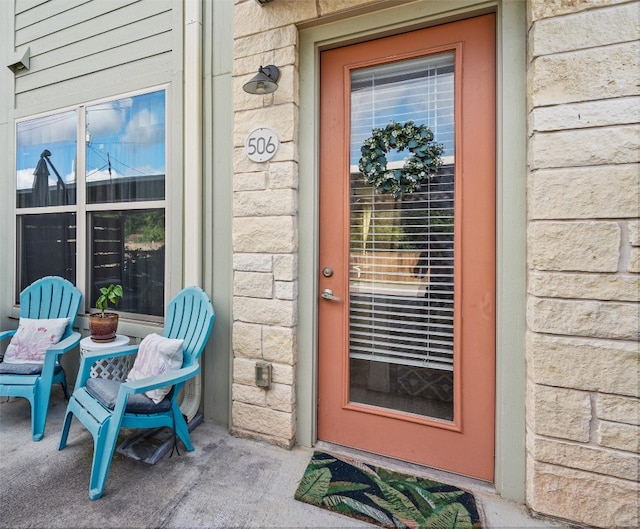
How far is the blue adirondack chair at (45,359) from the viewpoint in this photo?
2.13 meters

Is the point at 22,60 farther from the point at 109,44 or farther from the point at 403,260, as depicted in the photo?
the point at 403,260

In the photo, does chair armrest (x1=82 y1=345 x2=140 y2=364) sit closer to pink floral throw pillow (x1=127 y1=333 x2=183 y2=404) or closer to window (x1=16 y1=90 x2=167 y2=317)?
pink floral throw pillow (x1=127 y1=333 x2=183 y2=404)

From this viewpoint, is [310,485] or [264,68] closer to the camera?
[310,485]

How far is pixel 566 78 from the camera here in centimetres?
143

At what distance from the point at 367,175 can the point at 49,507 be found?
2218 mm

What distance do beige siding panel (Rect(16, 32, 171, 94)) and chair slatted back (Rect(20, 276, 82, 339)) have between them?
65.4 inches

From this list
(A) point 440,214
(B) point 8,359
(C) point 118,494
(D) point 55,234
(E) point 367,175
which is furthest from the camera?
(D) point 55,234

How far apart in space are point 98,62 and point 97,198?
104 centimetres

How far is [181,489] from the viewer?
5.37ft

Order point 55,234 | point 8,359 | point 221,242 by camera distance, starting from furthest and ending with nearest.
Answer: point 55,234 < point 8,359 < point 221,242

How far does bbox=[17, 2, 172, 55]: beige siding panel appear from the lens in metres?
2.38

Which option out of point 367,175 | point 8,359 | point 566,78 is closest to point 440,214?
point 367,175

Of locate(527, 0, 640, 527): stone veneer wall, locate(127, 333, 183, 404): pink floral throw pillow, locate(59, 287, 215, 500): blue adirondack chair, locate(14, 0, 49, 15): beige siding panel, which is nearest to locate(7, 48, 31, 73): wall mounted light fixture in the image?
locate(14, 0, 49, 15): beige siding panel

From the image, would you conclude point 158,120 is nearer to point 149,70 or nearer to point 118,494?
point 149,70
